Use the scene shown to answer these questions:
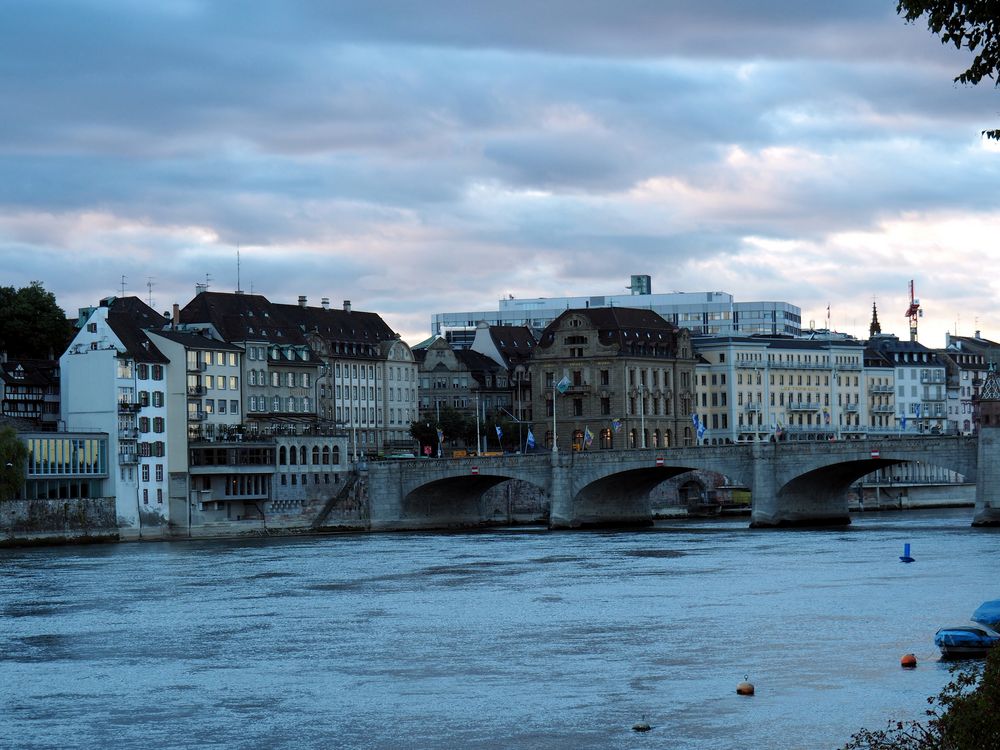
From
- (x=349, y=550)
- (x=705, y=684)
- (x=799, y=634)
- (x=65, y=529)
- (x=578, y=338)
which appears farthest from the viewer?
(x=578, y=338)

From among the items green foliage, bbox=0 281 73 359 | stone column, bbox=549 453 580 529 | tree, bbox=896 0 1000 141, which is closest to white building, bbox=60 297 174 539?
green foliage, bbox=0 281 73 359

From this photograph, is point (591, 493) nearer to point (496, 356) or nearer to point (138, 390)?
point (138, 390)

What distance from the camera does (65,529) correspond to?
11675cm

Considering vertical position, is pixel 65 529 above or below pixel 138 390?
below

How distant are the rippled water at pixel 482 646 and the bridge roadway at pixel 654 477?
1405 centimetres

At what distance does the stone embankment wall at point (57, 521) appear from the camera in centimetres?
11338

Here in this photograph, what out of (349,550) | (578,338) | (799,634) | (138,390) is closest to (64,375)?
(138,390)

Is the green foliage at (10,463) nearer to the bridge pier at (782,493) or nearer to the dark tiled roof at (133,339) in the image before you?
the dark tiled roof at (133,339)

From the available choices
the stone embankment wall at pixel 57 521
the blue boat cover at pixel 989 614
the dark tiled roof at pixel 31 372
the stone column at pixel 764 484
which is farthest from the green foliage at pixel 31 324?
the blue boat cover at pixel 989 614

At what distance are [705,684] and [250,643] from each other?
16.8 metres

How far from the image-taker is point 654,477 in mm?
128625

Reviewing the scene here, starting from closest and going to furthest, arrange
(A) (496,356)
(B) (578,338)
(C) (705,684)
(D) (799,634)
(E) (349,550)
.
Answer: (C) (705,684)
(D) (799,634)
(E) (349,550)
(B) (578,338)
(A) (496,356)

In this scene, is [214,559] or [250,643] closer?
[250,643]

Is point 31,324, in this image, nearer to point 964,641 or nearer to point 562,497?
point 562,497
